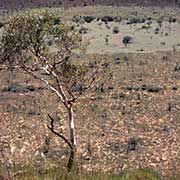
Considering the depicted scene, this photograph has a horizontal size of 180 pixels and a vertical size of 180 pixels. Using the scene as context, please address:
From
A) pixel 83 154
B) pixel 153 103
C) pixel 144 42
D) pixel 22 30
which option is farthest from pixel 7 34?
pixel 144 42

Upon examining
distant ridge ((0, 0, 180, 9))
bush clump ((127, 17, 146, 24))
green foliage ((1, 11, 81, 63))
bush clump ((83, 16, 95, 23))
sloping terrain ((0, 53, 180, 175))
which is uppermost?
green foliage ((1, 11, 81, 63))

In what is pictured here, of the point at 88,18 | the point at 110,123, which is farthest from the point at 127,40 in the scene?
the point at 110,123

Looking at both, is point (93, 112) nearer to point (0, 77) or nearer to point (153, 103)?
point (153, 103)

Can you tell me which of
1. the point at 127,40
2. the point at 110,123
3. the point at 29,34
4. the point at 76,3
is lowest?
the point at 110,123

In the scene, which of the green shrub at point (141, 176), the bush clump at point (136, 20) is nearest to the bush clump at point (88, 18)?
the bush clump at point (136, 20)

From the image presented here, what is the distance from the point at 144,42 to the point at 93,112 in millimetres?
17651

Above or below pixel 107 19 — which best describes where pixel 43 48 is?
above

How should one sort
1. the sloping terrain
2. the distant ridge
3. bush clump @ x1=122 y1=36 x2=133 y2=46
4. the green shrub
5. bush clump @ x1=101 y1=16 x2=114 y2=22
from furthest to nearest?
the distant ridge → bush clump @ x1=101 y1=16 x2=114 y2=22 → bush clump @ x1=122 y1=36 x2=133 y2=46 → the sloping terrain → the green shrub

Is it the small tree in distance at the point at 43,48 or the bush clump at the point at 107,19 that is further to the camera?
the bush clump at the point at 107,19

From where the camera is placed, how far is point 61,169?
10203 mm

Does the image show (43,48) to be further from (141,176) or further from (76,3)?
(76,3)

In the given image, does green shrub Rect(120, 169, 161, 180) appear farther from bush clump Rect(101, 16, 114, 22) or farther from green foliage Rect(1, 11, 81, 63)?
bush clump Rect(101, 16, 114, 22)

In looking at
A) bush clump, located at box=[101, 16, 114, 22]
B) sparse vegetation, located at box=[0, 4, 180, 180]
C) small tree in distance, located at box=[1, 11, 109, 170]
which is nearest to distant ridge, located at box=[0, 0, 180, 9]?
bush clump, located at box=[101, 16, 114, 22]

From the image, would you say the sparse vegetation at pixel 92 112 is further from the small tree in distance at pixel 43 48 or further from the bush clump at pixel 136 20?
the bush clump at pixel 136 20
